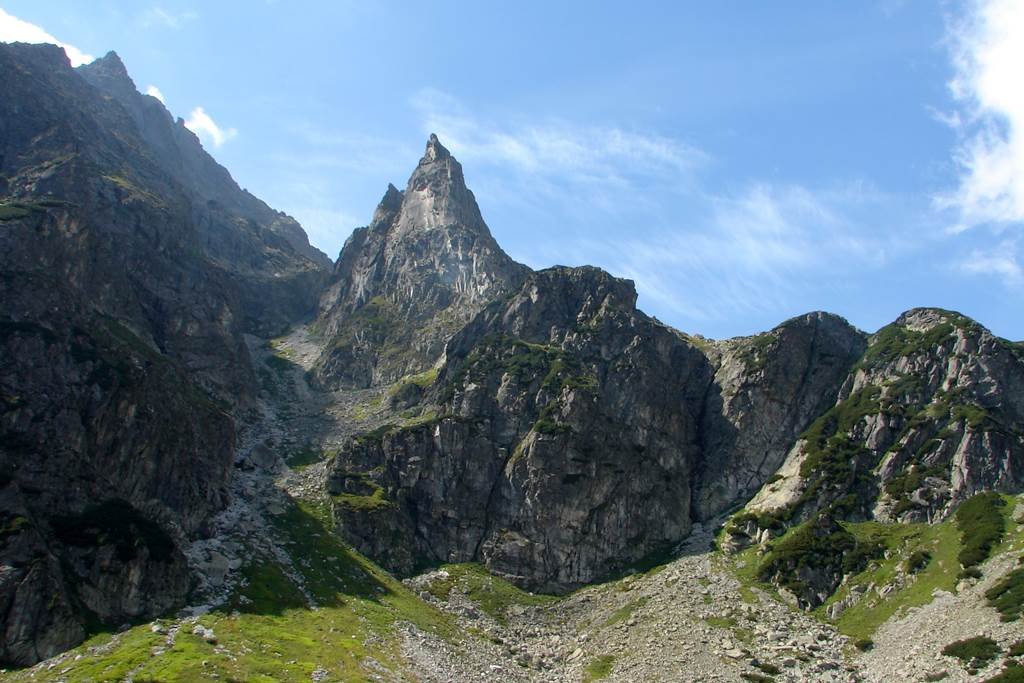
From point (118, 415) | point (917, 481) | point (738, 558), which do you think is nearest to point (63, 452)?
point (118, 415)

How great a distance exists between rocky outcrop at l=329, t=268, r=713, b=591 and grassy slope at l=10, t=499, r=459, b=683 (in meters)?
13.6

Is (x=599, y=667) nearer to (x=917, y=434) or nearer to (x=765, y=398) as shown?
(x=917, y=434)

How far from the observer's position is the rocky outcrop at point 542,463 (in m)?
129

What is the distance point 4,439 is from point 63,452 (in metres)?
6.08

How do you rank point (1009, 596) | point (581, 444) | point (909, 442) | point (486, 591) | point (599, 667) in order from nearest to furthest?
1. point (1009, 596)
2. point (599, 667)
3. point (486, 591)
4. point (909, 442)
5. point (581, 444)

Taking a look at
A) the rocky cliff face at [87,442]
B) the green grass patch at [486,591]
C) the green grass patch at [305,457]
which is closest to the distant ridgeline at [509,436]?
the rocky cliff face at [87,442]

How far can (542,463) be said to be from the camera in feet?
455

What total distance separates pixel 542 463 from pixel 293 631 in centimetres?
6157

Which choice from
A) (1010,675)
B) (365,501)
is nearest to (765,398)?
(365,501)

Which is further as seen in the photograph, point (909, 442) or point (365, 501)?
point (365, 501)

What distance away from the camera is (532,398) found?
6033 inches

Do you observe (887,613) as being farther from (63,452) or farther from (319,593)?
(63,452)

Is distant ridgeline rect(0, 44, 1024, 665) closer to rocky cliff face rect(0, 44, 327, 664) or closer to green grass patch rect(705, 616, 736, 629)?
rocky cliff face rect(0, 44, 327, 664)

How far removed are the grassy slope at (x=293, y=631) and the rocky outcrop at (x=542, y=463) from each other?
13.6 meters
